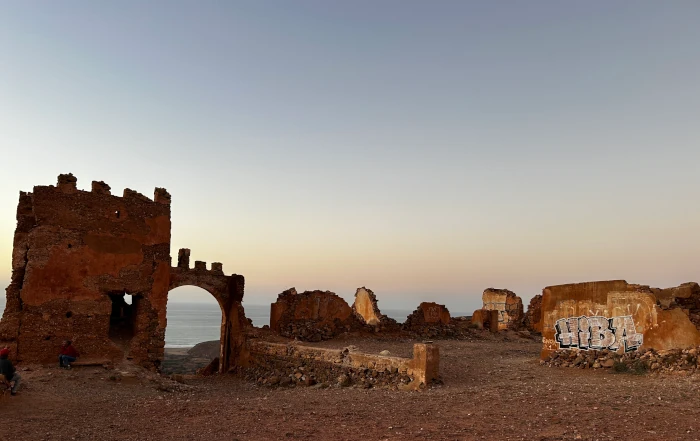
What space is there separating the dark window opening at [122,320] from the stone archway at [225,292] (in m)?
1.85

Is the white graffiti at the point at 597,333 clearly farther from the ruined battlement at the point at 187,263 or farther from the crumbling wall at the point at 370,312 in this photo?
the ruined battlement at the point at 187,263

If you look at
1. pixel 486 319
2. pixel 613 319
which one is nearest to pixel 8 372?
pixel 613 319

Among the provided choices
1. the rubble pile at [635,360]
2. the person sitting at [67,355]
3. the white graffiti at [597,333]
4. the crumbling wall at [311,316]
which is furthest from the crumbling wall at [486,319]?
the person sitting at [67,355]

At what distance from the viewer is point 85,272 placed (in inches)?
593

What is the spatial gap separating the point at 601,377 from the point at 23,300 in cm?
1564

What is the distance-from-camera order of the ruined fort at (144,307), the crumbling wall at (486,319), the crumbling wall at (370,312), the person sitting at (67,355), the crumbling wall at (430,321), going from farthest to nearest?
the crumbling wall at (486,319), the crumbling wall at (430,321), the crumbling wall at (370,312), the person sitting at (67,355), the ruined fort at (144,307)

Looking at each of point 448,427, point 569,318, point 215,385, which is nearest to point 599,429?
point 448,427

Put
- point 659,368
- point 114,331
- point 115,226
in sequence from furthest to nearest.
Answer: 1. point 114,331
2. point 115,226
3. point 659,368

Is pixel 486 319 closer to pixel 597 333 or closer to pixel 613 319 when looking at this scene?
pixel 597 333

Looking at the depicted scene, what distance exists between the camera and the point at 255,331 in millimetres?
19000

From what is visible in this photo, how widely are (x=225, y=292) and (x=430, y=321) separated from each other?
994cm

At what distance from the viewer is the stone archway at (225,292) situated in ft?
62.1

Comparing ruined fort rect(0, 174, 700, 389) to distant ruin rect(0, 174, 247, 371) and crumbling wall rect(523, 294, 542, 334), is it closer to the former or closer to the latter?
distant ruin rect(0, 174, 247, 371)

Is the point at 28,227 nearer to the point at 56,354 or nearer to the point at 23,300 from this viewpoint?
the point at 23,300
